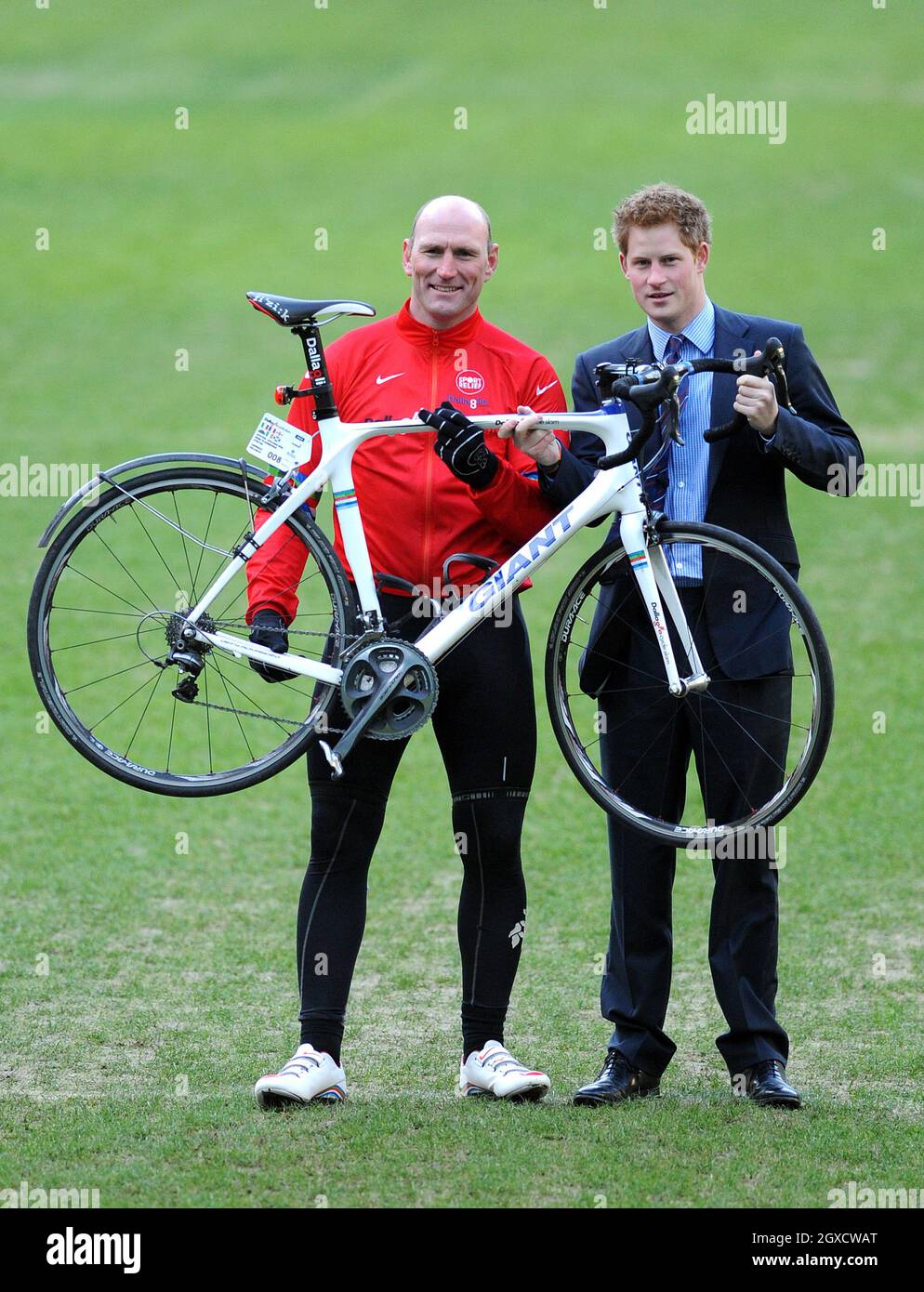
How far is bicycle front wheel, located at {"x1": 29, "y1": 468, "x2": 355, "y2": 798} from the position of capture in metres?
4.60

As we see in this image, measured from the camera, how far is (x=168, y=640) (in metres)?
4.63

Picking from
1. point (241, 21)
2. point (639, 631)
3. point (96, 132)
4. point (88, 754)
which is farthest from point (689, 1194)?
point (241, 21)

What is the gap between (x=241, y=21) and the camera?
40.9 m

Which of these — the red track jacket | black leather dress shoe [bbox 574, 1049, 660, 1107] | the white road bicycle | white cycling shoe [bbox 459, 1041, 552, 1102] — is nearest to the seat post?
the white road bicycle

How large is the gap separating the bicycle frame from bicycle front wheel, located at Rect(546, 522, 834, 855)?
115 millimetres

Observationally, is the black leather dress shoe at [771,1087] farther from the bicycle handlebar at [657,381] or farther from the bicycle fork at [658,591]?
the bicycle handlebar at [657,381]

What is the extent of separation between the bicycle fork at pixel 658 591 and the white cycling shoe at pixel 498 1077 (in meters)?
1.29

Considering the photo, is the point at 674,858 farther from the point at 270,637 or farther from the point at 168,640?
the point at 168,640

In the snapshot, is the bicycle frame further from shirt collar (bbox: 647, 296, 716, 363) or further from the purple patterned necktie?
shirt collar (bbox: 647, 296, 716, 363)

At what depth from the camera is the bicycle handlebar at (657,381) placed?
14.8 ft

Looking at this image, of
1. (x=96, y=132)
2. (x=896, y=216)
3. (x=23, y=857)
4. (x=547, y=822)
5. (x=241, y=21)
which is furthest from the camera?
(x=241, y=21)

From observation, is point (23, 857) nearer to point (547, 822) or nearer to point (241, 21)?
point (547, 822)

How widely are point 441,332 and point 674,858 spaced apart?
1770 millimetres

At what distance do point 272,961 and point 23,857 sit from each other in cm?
187
